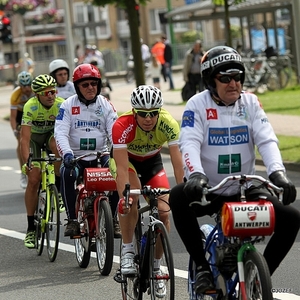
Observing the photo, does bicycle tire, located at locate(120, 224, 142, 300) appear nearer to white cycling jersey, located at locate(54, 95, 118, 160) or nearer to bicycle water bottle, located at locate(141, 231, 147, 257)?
bicycle water bottle, located at locate(141, 231, 147, 257)

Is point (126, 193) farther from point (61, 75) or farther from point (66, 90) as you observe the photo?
point (66, 90)

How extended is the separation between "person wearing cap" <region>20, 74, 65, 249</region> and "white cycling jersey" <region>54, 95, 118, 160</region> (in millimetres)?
965

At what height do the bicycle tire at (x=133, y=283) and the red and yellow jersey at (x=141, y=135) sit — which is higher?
the red and yellow jersey at (x=141, y=135)

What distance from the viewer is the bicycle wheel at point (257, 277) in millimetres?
5969

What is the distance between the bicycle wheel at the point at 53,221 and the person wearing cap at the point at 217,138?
396cm

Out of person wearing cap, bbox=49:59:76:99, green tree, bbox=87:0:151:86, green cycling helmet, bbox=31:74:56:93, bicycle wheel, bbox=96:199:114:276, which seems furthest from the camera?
green tree, bbox=87:0:151:86

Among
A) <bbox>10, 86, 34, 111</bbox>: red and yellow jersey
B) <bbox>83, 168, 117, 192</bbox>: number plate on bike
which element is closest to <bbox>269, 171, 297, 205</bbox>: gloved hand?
<bbox>83, 168, 117, 192</bbox>: number plate on bike

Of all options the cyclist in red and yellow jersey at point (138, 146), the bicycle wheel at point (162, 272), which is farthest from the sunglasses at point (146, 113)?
the bicycle wheel at point (162, 272)

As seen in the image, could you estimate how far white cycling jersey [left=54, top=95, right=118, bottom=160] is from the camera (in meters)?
10.4

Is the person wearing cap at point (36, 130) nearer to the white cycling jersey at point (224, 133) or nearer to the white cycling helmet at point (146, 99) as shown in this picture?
the white cycling helmet at point (146, 99)

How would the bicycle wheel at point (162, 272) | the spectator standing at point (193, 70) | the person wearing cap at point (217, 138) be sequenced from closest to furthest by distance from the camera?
1. the person wearing cap at point (217, 138)
2. the bicycle wheel at point (162, 272)
3. the spectator standing at point (193, 70)

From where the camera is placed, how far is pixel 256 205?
620 centimetres

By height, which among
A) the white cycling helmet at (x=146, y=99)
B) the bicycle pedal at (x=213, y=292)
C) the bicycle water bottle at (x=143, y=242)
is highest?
the white cycling helmet at (x=146, y=99)

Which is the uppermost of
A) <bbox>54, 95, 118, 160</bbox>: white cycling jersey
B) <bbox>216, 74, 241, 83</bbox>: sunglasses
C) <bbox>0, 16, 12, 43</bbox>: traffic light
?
<bbox>0, 16, 12, 43</bbox>: traffic light
